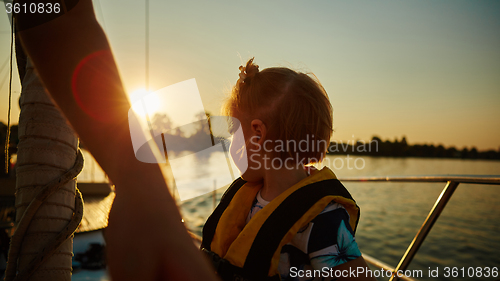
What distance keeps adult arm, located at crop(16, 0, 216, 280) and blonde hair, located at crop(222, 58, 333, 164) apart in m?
0.97

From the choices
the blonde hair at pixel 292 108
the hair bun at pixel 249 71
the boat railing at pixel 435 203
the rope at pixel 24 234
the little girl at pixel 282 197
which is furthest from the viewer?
the boat railing at pixel 435 203

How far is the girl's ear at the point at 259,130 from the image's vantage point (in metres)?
1.18

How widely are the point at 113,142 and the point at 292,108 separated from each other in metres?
1.00

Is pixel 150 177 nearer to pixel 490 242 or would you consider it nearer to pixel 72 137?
pixel 72 137

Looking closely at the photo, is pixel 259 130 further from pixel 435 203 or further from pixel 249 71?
pixel 435 203

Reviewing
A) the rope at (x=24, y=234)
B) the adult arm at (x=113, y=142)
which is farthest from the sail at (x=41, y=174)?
the adult arm at (x=113, y=142)

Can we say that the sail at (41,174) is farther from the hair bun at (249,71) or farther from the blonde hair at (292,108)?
the hair bun at (249,71)

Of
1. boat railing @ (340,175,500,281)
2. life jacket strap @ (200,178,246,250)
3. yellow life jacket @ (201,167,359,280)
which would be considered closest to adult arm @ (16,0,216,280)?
yellow life jacket @ (201,167,359,280)

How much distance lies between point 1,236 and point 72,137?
10.9 feet

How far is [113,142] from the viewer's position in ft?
0.58

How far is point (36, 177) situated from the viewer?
0.52 m

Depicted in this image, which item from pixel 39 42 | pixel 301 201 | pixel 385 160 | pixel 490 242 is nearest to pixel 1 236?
pixel 301 201

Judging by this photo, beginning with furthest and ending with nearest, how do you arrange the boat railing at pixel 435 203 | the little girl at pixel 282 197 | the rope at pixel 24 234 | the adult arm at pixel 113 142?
the boat railing at pixel 435 203, the little girl at pixel 282 197, the rope at pixel 24 234, the adult arm at pixel 113 142

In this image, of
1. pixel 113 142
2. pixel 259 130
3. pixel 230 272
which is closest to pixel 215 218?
pixel 230 272
